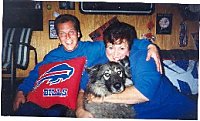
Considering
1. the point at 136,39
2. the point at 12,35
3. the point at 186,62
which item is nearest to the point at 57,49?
the point at 12,35

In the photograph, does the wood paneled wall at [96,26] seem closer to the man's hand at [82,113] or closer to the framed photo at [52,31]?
the framed photo at [52,31]

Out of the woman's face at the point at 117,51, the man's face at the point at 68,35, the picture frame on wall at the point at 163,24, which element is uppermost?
the picture frame on wall at the point at 163,24

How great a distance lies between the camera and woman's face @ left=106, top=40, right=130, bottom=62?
294 centimetres

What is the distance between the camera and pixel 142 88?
2.93m

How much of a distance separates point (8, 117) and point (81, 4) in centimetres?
92

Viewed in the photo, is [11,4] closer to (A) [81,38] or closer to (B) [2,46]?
(B) [2,46]

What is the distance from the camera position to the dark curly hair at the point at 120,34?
2.93 m

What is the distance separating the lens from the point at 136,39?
9.64 ft

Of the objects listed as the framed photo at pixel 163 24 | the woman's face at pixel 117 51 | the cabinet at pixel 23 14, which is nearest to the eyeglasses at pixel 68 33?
the cabinet at pixel 23 14

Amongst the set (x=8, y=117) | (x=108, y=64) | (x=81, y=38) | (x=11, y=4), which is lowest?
(x=8, y=117)

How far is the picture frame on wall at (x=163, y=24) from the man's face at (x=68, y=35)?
558 millimetres

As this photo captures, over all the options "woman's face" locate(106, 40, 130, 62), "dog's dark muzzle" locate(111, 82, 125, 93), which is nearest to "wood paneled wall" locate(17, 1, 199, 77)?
"woman's face" locate(106, 40, 130, 62)

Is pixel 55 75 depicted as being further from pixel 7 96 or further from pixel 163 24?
pixel 163 24

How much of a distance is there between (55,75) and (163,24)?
0.83 metres
